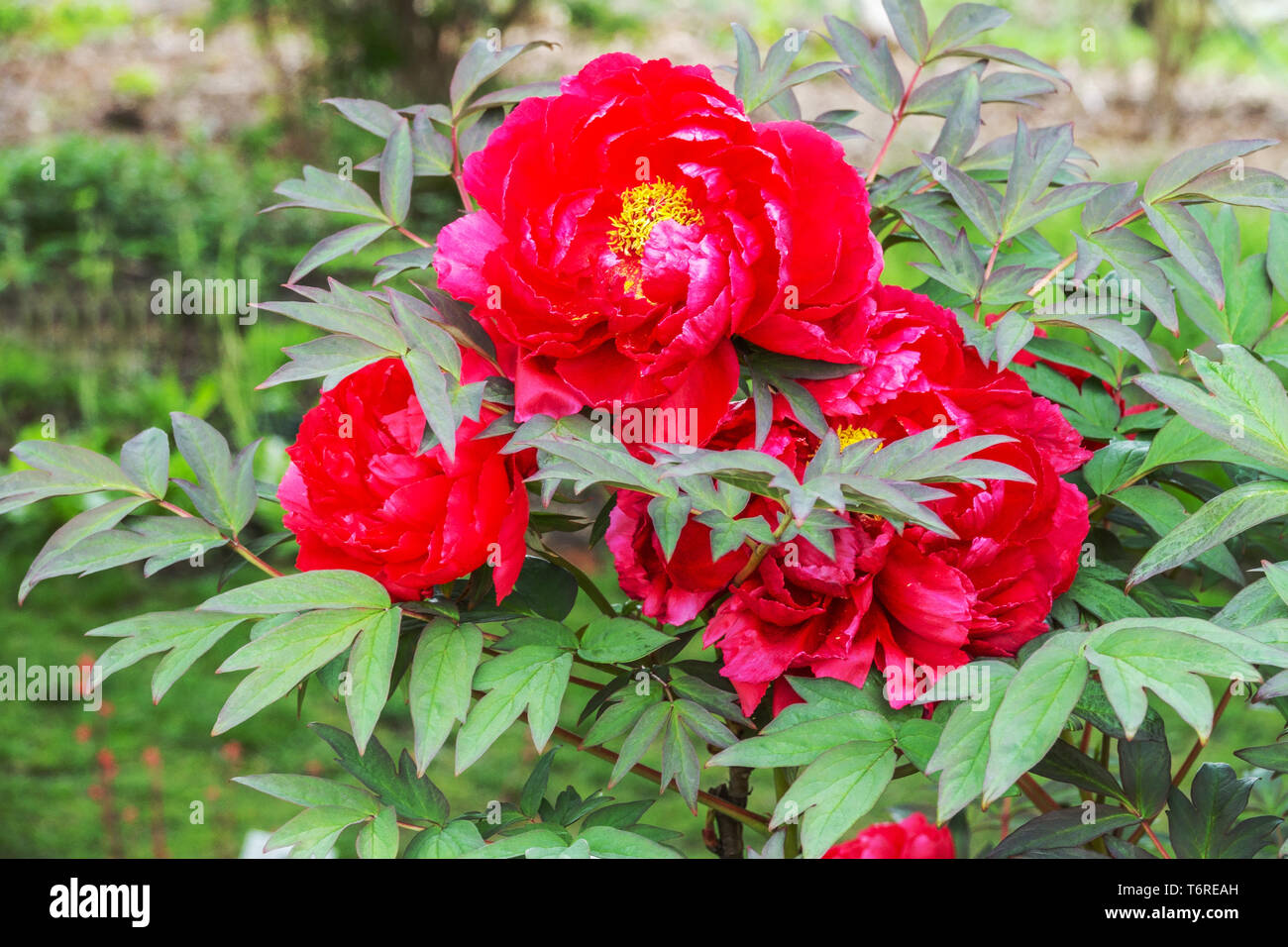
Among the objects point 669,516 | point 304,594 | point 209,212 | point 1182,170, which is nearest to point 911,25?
point 1182,170

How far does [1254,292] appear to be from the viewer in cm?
79

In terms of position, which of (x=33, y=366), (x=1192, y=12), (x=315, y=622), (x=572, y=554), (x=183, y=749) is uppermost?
(x=1192, y=12)

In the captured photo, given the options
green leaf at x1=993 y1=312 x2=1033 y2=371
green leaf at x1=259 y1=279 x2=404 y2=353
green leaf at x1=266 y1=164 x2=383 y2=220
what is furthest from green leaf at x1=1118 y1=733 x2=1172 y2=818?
green leaf at x1=266 y1=164 x2=383 y2=220

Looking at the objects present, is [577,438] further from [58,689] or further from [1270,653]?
[58,689]

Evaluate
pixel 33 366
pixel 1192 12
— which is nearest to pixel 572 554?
pixel 33 366

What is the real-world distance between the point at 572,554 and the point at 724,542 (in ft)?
8.32

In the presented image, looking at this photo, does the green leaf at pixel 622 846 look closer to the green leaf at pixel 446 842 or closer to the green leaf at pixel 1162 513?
the green leaf at pixel 446 842

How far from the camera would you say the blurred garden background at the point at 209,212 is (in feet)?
7.54

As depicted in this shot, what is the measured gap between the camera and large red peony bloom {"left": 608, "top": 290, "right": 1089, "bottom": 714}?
63 centimetres

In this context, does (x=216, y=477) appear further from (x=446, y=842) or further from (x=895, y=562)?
(x=895, y=562)

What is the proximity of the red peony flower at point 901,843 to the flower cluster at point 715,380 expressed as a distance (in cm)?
20

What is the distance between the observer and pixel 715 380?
626 millimetres

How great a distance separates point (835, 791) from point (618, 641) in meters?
0.15

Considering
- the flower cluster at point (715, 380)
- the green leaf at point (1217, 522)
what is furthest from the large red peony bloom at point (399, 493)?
the green leaf at point (1217, 522)
